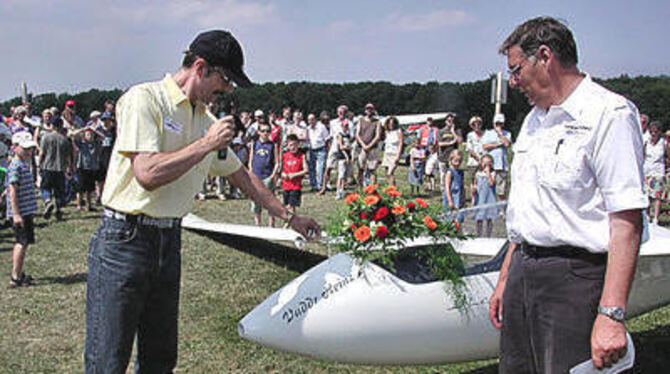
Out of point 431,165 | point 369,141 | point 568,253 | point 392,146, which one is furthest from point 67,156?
point 568,253

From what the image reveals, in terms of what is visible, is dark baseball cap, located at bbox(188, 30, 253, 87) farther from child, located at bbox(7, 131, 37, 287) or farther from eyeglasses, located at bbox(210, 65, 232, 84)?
child, located at bbox(7, 131, 37, 287)

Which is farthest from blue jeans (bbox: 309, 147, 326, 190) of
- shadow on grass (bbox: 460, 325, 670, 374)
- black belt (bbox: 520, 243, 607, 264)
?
black belt (bbox: 520, 243, 607, 264)

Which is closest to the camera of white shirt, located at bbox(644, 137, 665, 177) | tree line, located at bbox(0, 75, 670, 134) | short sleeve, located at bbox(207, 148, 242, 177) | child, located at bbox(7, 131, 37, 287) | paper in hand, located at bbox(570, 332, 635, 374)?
paper in hand, located at bbox(570, 332, 635, 374)

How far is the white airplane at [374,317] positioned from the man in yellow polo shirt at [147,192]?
106 cm

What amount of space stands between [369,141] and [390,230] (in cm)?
1093

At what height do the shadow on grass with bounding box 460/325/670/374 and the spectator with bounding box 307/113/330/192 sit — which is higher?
the spectator with bounding box 307/113/330/192

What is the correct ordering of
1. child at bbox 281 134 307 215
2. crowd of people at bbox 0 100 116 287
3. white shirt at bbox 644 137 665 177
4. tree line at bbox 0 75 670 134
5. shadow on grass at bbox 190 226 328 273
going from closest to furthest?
shadow on grass at bbox 190 226 328 273 < child at bbox 281 134 307 215 < crowd of people at bbox 0 100 116 287 < white shirt at bbox 644 137 665 177 < tree line at bbox 0 75 670 134

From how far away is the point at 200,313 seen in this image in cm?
617

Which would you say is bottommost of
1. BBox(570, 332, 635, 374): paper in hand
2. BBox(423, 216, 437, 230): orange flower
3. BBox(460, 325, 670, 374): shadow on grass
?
BBox(460, 325, 670, 374): shadow on grass

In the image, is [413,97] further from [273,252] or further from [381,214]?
[381,214]

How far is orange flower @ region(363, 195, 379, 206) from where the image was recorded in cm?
395

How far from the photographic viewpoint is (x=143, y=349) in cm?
315

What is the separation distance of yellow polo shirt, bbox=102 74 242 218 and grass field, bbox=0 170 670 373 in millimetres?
2364

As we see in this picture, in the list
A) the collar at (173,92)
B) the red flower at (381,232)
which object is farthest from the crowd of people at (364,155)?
the collar at (173,92)
